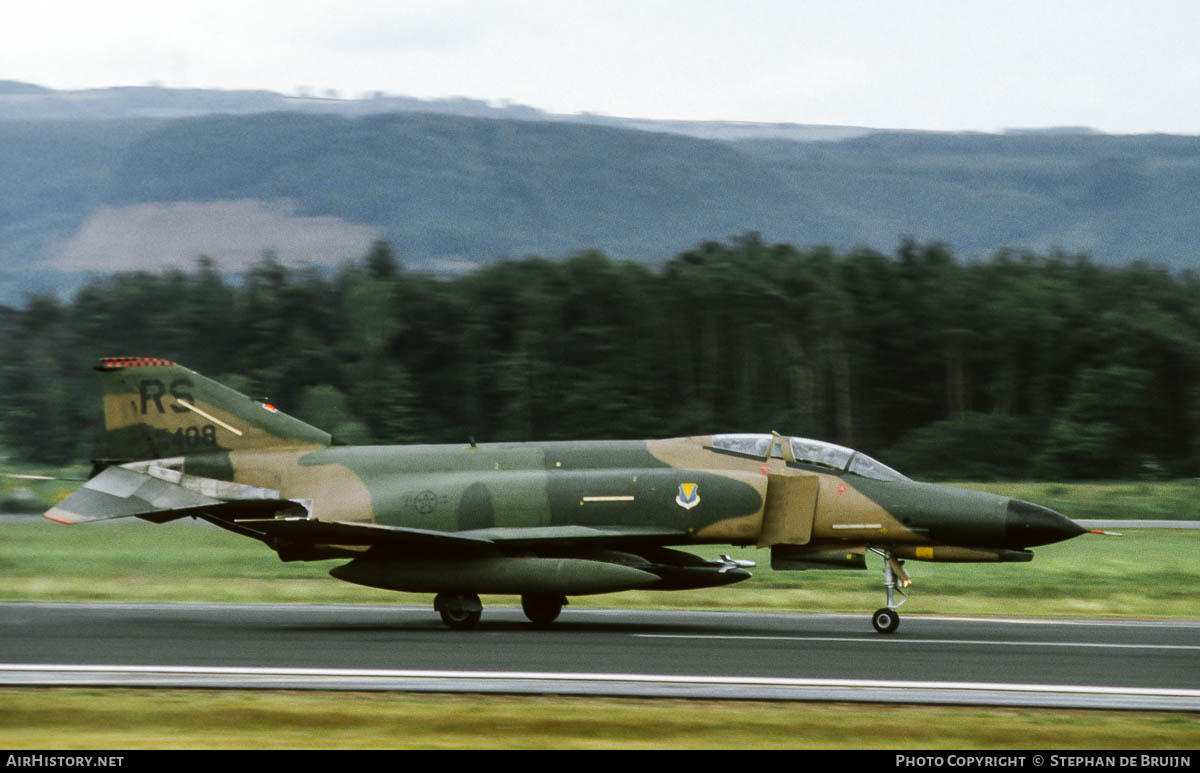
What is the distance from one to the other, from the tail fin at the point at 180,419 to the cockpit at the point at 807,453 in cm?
529

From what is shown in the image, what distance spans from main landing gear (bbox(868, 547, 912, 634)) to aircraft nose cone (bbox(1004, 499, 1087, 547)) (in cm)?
130

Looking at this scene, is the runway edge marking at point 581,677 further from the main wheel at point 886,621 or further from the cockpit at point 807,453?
the cockpit at point 807,453

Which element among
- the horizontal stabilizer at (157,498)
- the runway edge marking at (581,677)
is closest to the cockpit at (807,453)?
the runway edge marking at (581,677)

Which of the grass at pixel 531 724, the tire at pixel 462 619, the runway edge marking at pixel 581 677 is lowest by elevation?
the tire at pixel 462 619

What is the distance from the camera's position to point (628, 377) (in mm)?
54219

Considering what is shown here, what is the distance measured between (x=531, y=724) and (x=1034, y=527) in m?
7.58

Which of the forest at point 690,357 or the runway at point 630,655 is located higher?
the forest at point 690,357

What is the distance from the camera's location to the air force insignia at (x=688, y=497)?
603 inches

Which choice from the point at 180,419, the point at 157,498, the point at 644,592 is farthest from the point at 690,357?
the point at 157,498

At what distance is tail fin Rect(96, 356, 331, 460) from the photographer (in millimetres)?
16656

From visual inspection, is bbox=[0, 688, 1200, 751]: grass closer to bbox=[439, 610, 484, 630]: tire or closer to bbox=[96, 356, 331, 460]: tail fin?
bbox=[439, 610, 484, 630]: tire

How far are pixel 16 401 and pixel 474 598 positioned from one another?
46740 millimetres

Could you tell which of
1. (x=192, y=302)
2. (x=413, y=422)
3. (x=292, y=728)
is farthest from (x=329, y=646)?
(x=192, y=302)

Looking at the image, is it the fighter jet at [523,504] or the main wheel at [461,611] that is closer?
the fighter jet at [523,504]
